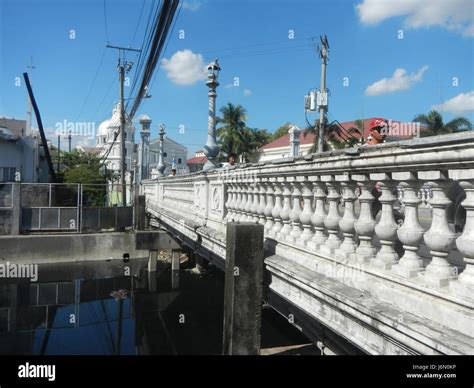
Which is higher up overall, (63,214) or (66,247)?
(63,214)

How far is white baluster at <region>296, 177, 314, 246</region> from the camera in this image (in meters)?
3.74

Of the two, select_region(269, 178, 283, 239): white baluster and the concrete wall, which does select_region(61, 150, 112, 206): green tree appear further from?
select_region(269, 178, 283, 239): white baluster

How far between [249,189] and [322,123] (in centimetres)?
1453

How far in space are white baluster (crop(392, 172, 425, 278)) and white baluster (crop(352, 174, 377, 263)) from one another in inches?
15.2

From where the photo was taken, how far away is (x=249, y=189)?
5.29m

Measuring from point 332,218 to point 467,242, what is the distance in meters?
1.33

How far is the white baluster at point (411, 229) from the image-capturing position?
2.48m

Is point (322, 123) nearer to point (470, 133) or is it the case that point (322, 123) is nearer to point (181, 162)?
point (470, 133)

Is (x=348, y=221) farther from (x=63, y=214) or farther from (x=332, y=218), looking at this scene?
(x=63, y=214)

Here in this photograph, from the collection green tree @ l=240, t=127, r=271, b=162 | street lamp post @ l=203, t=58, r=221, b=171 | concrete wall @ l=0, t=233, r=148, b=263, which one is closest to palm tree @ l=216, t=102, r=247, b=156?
green tree @ l=240, t=127, r=271, b=162

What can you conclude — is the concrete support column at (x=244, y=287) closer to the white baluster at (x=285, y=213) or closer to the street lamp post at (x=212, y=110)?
the white baluster at (x=285, y=213)

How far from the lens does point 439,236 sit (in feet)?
7.52

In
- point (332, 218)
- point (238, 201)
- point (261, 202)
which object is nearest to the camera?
point (332, 218)

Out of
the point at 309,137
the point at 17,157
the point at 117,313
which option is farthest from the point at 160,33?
the point at 309,137
